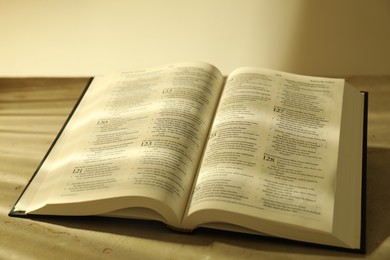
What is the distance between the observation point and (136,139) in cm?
94

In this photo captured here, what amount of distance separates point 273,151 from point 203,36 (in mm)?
635

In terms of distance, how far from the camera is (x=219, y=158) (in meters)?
0.88

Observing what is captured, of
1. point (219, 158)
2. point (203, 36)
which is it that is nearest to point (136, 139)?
point (219, 158)

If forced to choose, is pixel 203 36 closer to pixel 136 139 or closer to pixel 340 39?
pixel 340 39

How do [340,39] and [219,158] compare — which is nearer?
[219,158]

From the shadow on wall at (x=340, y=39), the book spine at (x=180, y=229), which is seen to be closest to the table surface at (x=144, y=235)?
the book spine at (x=180, y=229)

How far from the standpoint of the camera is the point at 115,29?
1.53 metres

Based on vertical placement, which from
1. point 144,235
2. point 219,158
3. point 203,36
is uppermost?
point 203,36

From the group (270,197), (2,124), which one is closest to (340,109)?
(270,197)

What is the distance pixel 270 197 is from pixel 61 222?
13.4 inches

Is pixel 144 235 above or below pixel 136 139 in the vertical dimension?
below

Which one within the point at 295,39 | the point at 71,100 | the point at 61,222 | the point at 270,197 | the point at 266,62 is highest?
the point at 295,39

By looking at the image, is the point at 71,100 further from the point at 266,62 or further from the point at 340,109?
the point at 340,109

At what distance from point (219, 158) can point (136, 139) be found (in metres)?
0.15
